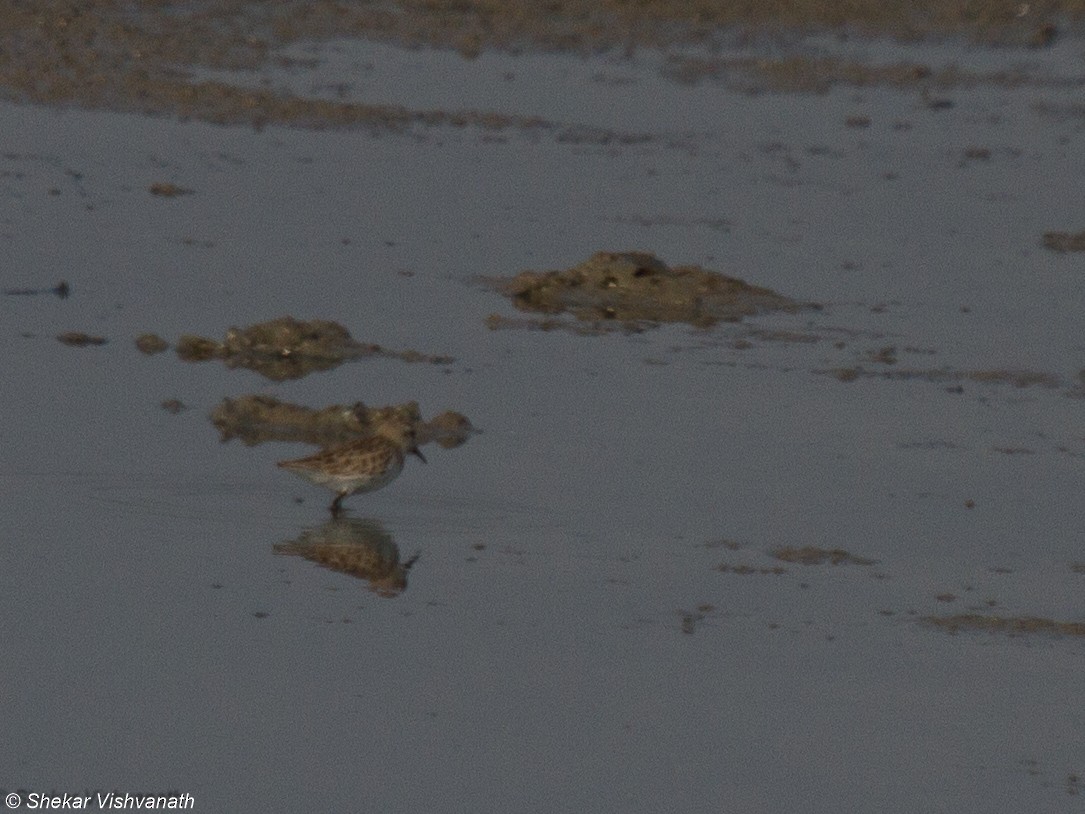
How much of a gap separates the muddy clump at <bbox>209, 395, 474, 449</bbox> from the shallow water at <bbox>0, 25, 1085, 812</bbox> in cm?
16

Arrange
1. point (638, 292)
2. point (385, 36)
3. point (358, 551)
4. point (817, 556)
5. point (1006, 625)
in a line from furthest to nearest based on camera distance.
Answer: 1. point (385, 36)
2. point (638, 292)
3. point (817, 556)
4. point (358, 551)
5. point (1006, 625)

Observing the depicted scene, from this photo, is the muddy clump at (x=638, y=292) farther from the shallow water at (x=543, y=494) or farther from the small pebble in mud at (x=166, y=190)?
the small pebble in mud at (x=166, y=190)

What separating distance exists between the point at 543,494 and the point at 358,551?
3.18ft

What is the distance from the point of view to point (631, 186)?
15.8 m

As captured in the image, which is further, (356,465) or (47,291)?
(47,291)

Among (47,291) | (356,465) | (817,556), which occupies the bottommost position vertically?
(47,291)

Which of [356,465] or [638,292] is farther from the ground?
[356,465]

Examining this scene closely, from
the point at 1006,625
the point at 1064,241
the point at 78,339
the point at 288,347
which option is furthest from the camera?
the point at 1064,241

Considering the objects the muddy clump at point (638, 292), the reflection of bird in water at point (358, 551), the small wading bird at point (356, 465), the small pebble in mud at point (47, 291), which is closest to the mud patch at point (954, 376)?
the muddy clump at point (638, 292)

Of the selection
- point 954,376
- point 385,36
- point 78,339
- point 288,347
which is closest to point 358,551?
point 288,347

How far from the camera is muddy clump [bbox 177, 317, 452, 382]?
37.3 ft

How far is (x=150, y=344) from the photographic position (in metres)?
11.4

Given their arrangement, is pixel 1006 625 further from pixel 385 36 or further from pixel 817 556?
pixel 385 36

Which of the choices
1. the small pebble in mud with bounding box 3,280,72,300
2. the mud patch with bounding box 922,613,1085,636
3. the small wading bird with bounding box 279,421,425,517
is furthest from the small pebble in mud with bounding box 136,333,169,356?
the mud patch with bounding box 922,613,1085,636
